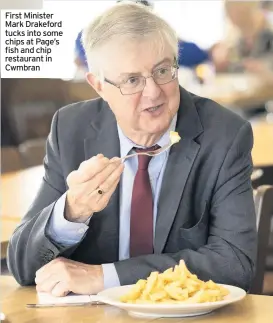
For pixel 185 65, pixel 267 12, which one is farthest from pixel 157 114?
pixel 267 12

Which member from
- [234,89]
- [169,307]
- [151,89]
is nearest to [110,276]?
[169,307]

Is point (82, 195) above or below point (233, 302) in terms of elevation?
above

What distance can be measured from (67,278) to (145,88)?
1.13 ft

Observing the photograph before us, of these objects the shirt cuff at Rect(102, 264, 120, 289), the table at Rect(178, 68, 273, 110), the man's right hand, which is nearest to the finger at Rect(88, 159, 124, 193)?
the man's right hand

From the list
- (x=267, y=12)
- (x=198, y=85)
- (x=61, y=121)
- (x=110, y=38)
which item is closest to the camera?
(x=110, y=38)

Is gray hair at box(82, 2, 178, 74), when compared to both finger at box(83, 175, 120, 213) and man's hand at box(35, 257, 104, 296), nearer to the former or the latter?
finger at box(83, 175, 120, 213)

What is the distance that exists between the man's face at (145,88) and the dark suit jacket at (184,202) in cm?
9

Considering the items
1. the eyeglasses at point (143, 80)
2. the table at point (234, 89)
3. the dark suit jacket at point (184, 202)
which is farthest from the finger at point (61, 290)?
the table at point (234, 89)

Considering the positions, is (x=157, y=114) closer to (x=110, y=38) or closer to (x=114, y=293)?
(x=110, y=38)

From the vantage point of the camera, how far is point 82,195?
4.92 ft

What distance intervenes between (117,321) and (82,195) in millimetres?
243

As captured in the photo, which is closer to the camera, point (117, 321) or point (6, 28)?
point (117, 321)

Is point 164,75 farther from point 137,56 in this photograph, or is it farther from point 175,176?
point 175,176

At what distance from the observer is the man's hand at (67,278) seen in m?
1.47
